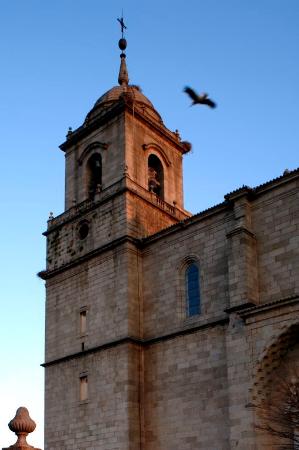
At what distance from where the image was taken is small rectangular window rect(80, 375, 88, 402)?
88.9 feet

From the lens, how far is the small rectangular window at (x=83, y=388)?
27094 mm

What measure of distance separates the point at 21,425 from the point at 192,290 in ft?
43.8

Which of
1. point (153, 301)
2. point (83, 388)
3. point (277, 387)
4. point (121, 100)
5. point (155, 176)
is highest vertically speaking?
point (121, 100)

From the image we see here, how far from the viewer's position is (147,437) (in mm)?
25016

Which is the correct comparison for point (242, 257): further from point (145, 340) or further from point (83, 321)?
point (83, 321)

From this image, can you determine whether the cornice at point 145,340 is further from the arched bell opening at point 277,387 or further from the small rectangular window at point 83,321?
the arched bell opening at point 277,387

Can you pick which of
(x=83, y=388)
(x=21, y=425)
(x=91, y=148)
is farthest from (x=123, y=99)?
(x=21, y=425)

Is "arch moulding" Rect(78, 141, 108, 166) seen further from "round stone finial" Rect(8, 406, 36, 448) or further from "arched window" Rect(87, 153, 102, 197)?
"round stone finial" Rect(8, 406, 36, 448)

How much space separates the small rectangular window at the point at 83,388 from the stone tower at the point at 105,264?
79 millimetres

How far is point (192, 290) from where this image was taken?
25734 mm

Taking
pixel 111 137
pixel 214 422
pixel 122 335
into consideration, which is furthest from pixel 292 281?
pixel 111 137

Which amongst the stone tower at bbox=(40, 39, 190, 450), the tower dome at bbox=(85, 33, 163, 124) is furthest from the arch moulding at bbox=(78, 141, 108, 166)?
the tower dome at bbox=(85, 33, 163, 124)

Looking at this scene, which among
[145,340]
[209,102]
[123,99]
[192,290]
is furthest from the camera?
[123,99]

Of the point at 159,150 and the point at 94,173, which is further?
the point at 159,150
